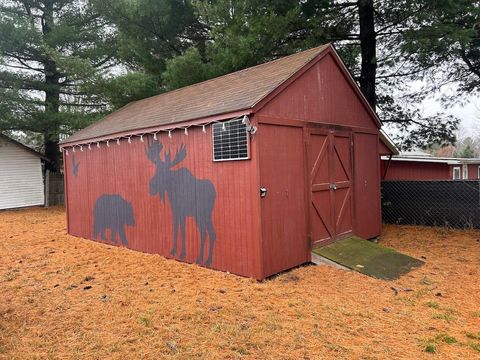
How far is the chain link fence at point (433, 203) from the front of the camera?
332 inches

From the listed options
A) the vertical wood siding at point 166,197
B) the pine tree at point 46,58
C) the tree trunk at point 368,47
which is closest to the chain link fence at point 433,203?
the tree trunk at point 368,47

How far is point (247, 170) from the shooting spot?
4965mm

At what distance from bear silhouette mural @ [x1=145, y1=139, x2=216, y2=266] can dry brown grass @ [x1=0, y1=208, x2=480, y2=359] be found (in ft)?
1.84

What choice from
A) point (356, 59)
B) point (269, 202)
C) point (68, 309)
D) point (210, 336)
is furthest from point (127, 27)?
point (210, 336)

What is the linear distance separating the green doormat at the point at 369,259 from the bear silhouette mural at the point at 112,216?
389 centimetres

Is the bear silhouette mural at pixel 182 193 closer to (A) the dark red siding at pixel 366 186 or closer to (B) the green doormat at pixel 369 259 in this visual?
(B) the green doormat at pixel 369 259

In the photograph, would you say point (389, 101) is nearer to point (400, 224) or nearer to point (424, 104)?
point (424, 104)

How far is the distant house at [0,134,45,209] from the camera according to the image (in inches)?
605

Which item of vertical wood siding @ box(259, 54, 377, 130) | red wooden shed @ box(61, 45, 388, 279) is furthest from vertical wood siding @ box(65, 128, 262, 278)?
vertical wood siding @ box(259, 54, 377, 130)

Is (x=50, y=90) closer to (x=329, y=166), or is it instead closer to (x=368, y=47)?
(x=368, y=47)

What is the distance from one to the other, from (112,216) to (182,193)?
252 centimetres

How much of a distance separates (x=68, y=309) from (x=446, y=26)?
9359 mm

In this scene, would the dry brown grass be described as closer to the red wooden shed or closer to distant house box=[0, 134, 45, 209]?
the red wooden shed

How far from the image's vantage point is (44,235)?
29.5 feet
